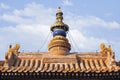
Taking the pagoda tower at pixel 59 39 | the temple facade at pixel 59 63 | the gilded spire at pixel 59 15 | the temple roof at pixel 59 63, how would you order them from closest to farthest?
the temple facade at pixel 59 63 < the temple roof at pixel 59 63 < the pagoda tower at pixel 59 39 < the gilded spire at pixel 59 15

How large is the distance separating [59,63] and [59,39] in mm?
3684

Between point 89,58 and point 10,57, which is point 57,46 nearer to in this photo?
point 89,58

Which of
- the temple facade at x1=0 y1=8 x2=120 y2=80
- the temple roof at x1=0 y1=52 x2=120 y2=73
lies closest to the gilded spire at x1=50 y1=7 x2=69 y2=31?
the temple facade at x1=0 y1=8 x2=120 y2=80

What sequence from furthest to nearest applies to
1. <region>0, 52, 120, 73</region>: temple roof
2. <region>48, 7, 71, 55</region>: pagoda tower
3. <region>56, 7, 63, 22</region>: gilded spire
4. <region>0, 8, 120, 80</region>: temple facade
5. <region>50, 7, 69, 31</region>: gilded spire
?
<region>56, 7, 63, 22</region>: gilded spire → <region>50, 7, 69, 31</region>: gilded spire → <region>48, 7, 71, 55</region>: pagoda tower → <region>0, 52, 120, 73</region>: temple roof → <region>0, 8, 120, 80</region>: temple facade

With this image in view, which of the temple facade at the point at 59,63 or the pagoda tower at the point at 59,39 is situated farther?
the pagoda tower at the point at 59,39

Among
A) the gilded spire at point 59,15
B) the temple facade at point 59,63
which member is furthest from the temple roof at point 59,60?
the gilded spire at point 59,15

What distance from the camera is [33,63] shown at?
18859 millimetres

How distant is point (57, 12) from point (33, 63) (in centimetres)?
593

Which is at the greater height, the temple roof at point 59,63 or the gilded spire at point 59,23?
the gilded spire at point 59,23

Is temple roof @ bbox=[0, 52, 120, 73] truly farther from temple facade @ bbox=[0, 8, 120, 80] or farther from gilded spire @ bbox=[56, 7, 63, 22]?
gilded spire @ bbox=[56, 7, 63, 22]

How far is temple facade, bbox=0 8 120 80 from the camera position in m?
16.4

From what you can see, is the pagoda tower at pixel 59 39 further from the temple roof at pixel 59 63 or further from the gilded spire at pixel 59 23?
the temple roof at pixel 59 63

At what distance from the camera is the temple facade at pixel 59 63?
1639cm

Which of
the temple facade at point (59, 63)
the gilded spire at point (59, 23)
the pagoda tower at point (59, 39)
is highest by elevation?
the gilded spire at point (59, 23)
